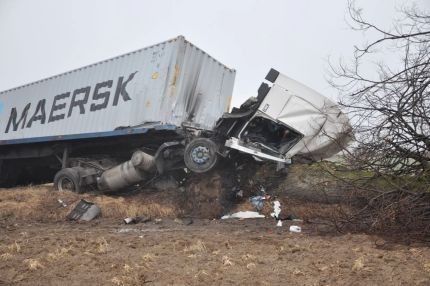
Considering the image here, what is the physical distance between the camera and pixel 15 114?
50.0ft

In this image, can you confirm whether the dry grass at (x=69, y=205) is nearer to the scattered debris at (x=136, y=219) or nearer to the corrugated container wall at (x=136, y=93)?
the scattered debris at (x=136, y=219)

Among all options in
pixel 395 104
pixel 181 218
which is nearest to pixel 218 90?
pixel 181 218

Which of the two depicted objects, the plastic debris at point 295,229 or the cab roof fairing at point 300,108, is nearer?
the plastic debris at point 295,229

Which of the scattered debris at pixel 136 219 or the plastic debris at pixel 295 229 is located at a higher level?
the plastic debris at pixel 295 229

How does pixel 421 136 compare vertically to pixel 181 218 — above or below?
above

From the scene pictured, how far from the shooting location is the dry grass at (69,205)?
1005 centimetres

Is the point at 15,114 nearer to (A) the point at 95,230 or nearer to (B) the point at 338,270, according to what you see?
(A) the point at 95,230

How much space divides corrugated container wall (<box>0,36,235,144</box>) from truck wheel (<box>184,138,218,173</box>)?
1.20 meters

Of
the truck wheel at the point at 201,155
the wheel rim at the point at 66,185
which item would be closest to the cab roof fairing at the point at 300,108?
the truck wheel at the point at 201,155

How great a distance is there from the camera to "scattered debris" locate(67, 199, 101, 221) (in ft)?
32.0

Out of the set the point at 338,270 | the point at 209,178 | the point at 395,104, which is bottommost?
the point at 338,270

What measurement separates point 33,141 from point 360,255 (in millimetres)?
10893

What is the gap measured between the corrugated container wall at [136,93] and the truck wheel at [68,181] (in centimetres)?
118

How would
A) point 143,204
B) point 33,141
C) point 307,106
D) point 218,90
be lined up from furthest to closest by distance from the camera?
point 33,141 → point 218,90 → point 143,204 → point 307,106
